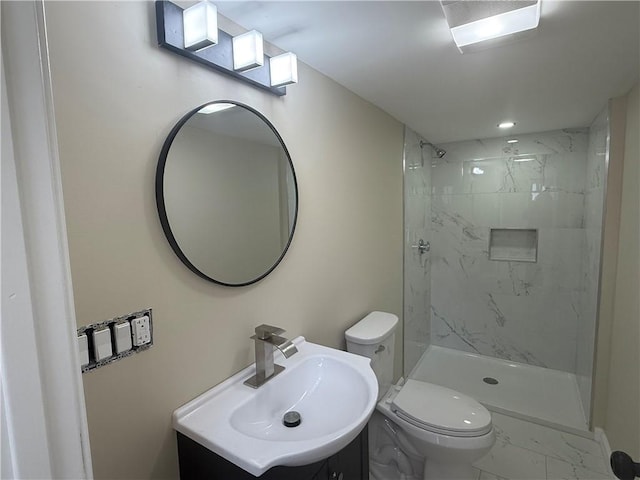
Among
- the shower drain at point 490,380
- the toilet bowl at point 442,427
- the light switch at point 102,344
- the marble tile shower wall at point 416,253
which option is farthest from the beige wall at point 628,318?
the light switch at point 102,344

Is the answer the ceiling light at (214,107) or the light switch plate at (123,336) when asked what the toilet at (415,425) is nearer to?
the light switch plate at (123,336)

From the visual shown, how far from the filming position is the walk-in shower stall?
2686mm

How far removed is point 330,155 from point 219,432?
127cm

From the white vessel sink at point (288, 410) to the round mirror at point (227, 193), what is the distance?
0.39m

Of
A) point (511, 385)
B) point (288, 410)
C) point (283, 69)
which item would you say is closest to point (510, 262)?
point (511, 385)

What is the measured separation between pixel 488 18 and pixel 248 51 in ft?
2.71

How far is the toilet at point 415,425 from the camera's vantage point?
5.32ft

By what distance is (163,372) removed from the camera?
1.00 metres

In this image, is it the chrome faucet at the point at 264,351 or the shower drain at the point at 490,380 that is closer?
the chrome faucet at the point at 264,351

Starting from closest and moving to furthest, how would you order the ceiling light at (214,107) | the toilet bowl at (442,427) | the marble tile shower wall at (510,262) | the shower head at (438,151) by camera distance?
the ceiling light at (214,107) < the toilet bowl at (442,427) < the marble tile shower wall at (510,262) < the shower head at (438,151)

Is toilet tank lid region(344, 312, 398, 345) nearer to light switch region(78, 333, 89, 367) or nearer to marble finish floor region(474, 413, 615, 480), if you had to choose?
marble finish floor region(474, 413, 615, 480)

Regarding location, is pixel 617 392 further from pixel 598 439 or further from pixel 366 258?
pixel 366 258

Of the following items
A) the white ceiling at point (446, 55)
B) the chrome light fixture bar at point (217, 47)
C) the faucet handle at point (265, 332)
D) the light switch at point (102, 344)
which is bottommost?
the faucet handle at point (265, 332)

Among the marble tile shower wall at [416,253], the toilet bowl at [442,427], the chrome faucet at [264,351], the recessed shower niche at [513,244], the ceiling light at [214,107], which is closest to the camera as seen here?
the ceiling light at [214,107]
